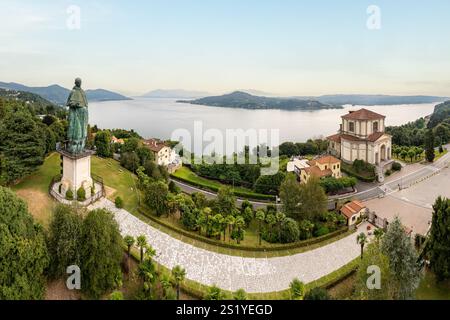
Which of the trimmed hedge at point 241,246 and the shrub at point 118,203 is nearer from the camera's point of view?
the trimmed hedge at point 241,246

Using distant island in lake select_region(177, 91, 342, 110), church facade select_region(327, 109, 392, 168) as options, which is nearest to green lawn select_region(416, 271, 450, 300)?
church facade select_region(327, 109, 392, 168)

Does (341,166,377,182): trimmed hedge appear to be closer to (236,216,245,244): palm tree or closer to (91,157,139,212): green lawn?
(236,216,245,244): palm tree

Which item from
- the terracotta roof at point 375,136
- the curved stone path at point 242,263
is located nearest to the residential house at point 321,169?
the terracotta roof at point 375,136

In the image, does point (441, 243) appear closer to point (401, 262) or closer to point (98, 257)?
point (401, 262)

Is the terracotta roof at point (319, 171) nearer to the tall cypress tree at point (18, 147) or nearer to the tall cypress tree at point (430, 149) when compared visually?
the tall cypress tree at point (430, 149)

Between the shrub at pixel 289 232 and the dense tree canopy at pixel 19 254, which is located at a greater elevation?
the dense tree canopy at pixel 19 254

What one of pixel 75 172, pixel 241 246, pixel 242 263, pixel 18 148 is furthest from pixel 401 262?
pixel 18 148
